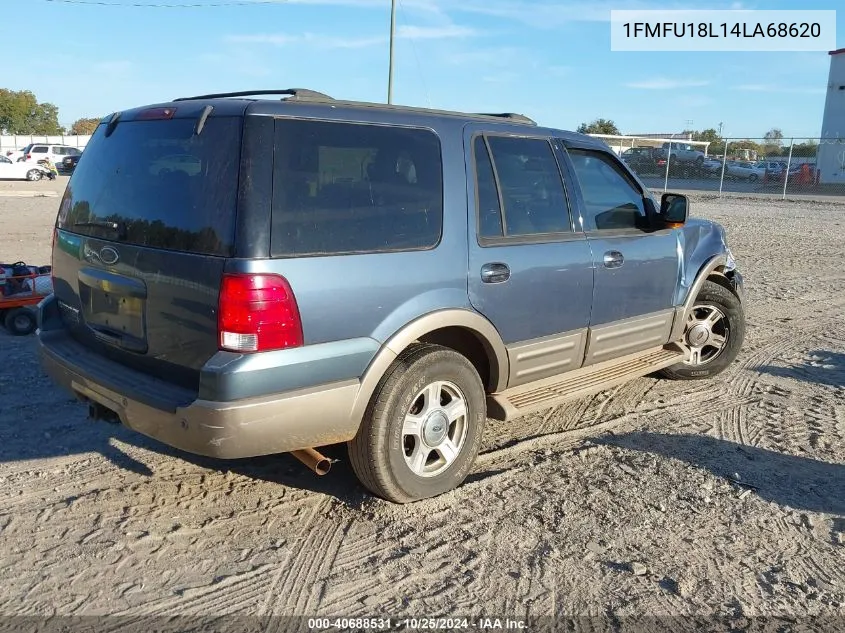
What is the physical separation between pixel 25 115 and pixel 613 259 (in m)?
78.8

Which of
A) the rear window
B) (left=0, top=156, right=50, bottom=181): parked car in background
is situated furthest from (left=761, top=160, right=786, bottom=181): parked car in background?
the rear window

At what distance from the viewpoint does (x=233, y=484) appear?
391 centimetres

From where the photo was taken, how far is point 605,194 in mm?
4781

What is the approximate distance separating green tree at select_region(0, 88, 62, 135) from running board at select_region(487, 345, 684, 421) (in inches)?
3060

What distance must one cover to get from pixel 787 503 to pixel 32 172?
3590cm

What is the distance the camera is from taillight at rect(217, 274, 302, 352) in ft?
9.62

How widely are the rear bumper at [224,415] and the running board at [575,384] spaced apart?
42.3 inches

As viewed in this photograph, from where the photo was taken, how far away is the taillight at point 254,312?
2.93 m

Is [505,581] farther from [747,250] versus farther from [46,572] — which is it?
[747,250]

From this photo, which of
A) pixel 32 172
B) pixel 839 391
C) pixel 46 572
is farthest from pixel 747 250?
pixel 32 172

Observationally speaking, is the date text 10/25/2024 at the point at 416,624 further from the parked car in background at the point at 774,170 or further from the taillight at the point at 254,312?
the parked car in background at the point at 774,170

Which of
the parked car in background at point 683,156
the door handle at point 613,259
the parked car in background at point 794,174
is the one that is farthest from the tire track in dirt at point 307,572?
the parked car in background at point 794,174

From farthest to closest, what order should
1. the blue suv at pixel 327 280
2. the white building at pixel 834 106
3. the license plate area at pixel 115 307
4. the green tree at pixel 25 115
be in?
1. the green tree at pixel 25 115
2. the white building at pixel 834 106
3. the license plate area at pixel 115 307
4. the blue suv at pixel 327 280

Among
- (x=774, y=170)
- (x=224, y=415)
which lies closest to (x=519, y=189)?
(x=224, y=415)
